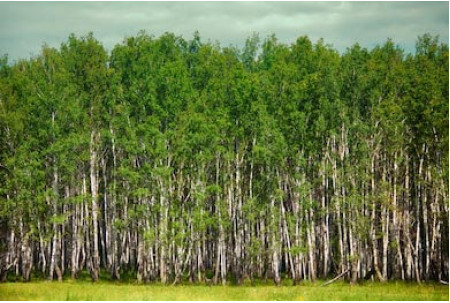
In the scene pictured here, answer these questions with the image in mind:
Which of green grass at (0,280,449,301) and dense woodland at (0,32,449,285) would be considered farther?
dense woodland at (0,32,449,285)

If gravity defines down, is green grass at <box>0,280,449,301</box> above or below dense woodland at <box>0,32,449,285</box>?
below

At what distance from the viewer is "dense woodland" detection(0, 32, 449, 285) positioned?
36281mm

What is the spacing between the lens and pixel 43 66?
40.3m

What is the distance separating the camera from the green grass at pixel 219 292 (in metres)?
28.1

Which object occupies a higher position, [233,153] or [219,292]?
[233,153]

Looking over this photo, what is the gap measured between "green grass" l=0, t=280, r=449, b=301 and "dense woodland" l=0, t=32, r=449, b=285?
279 cm

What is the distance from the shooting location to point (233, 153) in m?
36.9

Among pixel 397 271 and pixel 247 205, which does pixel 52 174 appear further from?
pixel 397 271

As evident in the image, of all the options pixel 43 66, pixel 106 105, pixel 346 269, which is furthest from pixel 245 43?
pixel 346 269

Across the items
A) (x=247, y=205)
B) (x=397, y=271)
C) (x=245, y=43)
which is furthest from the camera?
(x=245, y=43)

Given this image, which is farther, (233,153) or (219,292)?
(233,153)

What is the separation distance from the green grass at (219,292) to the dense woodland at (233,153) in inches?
110

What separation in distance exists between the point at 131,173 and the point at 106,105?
21.4ft

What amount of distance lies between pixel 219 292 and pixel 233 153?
28.6 ft
